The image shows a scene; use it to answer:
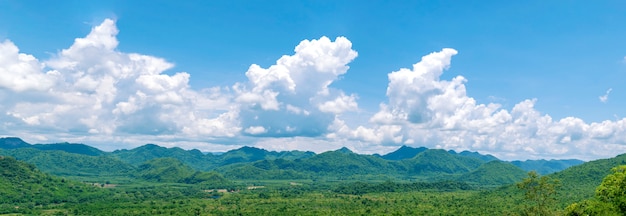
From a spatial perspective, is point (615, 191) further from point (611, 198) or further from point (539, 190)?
A: point (539, 190)

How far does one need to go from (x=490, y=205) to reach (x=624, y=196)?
115988mm

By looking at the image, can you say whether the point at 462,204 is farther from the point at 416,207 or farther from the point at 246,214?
the point at 246,214

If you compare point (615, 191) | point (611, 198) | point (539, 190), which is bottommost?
point (611, 198)

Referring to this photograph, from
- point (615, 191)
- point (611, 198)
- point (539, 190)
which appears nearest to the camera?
point (615, 191)

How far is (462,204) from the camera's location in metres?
188

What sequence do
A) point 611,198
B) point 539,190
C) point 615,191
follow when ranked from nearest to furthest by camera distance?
point 615,191, point 611,198, point 539,190

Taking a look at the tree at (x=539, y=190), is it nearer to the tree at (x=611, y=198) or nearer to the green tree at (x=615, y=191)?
the tree at (x=611, y=198)

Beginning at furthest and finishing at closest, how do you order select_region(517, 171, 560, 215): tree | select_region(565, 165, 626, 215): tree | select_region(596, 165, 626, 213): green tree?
select_region(517, 171, 560, 215): tree < select_region(596, 165, 626, 213): green tree < select_region(565, 165, 626, 215): tree

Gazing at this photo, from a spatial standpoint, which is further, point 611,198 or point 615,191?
point 611,198

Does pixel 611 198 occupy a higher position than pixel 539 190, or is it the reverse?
pixel 539 190

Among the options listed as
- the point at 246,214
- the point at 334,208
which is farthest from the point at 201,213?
the point at 334,208

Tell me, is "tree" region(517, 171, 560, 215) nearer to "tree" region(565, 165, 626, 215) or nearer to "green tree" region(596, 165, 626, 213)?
"tree" region(565, 165, 626, 215)

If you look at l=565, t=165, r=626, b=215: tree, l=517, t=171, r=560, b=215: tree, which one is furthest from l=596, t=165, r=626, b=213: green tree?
l=517, t=171, r=560, b=215: tree

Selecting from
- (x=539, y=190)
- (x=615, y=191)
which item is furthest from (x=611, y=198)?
(x=539, y=190)
